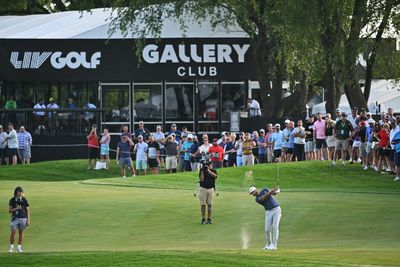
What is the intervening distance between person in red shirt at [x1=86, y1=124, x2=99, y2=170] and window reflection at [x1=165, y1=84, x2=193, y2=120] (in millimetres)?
7323

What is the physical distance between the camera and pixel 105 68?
58.8m

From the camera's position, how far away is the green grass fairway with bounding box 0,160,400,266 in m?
24.6

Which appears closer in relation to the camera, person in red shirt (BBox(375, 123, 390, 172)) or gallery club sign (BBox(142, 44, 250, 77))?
person in red shirt (BBox(375, 123, 390, 172))

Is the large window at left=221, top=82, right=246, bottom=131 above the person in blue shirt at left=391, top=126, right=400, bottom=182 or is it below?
above

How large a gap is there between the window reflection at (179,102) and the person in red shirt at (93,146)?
7323 millimetres

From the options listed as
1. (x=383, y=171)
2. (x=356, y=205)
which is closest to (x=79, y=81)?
(x=383, y=171)

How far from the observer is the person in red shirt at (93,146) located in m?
51.8

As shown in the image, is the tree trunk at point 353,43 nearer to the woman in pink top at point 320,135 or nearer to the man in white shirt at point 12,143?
the woman in pink top at point 320,135

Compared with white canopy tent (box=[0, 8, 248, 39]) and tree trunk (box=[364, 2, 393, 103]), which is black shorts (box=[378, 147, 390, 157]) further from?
white canopy tent (box=[0, 8, 248, 39])

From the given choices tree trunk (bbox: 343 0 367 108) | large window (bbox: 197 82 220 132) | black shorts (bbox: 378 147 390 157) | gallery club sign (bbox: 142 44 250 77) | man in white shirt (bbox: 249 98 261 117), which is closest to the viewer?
black shorts (bbox: 378 147 390 157)

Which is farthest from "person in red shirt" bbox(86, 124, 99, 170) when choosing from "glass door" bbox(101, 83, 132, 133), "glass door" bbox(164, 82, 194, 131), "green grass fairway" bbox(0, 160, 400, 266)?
"glass door" bbox(164, 82, 194, 131)

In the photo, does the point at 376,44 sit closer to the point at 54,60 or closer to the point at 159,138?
the point at 159,138

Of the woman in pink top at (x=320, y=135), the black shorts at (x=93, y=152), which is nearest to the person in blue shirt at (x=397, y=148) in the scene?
the woman in pink top at (x=320, y=135)

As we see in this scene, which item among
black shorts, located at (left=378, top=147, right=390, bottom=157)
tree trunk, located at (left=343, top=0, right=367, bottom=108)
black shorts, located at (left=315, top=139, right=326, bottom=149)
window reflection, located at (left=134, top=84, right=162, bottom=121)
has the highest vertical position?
tree trunk, located at (left=343, top=0, right=367, bottom=108)
